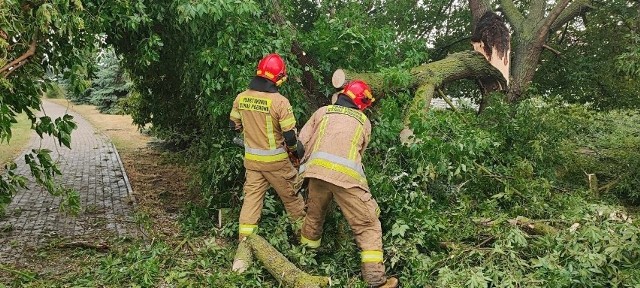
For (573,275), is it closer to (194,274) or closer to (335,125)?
(335,125)

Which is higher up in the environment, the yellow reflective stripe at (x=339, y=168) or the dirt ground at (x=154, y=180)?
the yellow reflective stripe at (x=339, y=168)

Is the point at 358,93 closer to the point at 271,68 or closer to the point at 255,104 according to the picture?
the point at 271,68

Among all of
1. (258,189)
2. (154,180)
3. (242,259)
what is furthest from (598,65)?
(154,180)

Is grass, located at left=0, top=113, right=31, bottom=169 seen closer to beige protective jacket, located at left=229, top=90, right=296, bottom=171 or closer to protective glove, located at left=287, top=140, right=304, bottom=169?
beige protective jacket, located at left=229, top=90, right=296, bottom=171

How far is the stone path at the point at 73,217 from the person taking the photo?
4812mm

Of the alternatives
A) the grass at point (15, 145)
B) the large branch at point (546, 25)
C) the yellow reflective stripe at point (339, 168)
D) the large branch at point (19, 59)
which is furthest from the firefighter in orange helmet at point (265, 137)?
the grass at point (15, 145)

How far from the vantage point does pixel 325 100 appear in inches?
218

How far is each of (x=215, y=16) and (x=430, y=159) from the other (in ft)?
8.12

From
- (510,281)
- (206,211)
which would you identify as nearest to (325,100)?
(206,211)

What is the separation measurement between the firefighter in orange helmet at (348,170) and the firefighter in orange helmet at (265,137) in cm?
33

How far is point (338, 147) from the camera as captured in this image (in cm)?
388

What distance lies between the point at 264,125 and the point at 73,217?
9.70 feet

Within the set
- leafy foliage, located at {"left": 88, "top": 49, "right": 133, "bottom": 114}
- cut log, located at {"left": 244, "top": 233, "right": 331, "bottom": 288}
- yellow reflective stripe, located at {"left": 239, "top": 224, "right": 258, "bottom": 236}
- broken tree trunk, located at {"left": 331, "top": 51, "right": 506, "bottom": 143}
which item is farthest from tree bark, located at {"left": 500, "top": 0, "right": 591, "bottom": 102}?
leafy foliage, located at {"left": 88, "top": 49, "right": 133, "bottom": 114}

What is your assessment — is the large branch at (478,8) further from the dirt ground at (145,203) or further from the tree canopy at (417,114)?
the dirt ground at (145,203)
